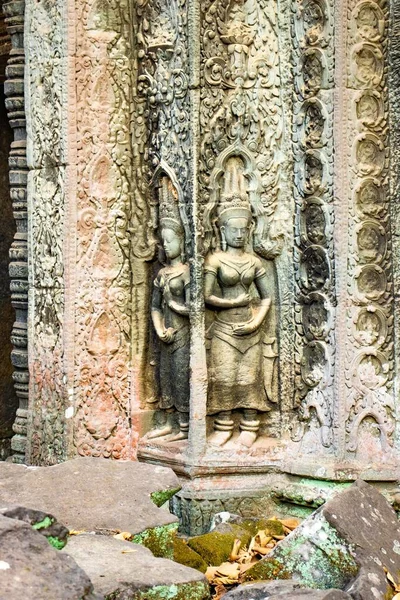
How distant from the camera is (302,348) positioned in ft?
24.8

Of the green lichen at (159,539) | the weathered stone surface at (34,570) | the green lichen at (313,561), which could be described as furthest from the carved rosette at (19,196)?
the weathered stone surface at (34,570)

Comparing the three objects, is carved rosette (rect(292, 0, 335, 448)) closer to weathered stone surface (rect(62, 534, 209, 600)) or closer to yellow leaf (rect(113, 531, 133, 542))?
yellow leaf (rect(113, 531, 133, 542))

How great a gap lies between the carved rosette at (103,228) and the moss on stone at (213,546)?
1263 mm

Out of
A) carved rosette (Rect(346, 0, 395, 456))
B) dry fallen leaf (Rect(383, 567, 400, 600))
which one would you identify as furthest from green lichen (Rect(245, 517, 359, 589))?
carved rosette (Rect(346, 0, 395, 456))

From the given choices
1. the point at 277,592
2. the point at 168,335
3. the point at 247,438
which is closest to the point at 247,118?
the point at 168,335

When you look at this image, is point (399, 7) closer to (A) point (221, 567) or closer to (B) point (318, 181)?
(B) point (318, 181)

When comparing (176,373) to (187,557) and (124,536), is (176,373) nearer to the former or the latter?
(187,557)

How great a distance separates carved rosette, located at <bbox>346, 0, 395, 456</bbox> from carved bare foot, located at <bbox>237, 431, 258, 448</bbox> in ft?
2.16

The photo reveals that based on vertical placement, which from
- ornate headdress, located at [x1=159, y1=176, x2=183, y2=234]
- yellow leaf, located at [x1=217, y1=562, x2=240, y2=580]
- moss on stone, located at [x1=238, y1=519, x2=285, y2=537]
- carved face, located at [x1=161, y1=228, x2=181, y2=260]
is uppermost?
ornate headdress, located at [x1=159, y1=176, x2=183, y2=234]

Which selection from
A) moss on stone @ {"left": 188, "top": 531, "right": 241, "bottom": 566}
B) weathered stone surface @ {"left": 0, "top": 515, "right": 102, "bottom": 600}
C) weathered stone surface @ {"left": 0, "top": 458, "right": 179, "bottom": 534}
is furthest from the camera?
moss on stone @ {"left": 188, "top": 531, "right": 241, "bottom": 566}

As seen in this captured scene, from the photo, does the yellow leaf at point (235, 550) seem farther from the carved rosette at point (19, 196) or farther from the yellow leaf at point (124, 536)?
the carved rosette at point (19, 196)

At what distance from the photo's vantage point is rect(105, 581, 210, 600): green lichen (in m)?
4.88

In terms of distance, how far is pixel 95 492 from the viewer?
6117 millimetres

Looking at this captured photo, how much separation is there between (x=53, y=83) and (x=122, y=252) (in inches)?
47.8
